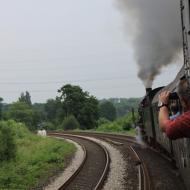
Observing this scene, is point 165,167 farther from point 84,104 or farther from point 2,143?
point 84,104

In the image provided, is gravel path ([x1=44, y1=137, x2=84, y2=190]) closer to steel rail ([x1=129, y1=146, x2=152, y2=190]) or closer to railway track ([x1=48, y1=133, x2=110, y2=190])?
railway track ([x1=48, y1=133, x2=110, y2=190])

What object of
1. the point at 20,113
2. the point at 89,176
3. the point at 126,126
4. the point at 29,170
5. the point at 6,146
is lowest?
the point at 89,176

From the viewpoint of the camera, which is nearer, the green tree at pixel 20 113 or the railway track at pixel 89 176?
the railway track at pixel 89 176

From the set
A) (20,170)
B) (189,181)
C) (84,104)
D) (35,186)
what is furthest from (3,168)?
(84,104)

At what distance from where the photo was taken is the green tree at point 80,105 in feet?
257

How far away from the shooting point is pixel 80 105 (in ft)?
263

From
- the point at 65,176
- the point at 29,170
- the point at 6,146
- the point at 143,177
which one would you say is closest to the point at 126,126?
the point at 6,146

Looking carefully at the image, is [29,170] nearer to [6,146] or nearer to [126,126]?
[6,146]

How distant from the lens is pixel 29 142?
36.5m

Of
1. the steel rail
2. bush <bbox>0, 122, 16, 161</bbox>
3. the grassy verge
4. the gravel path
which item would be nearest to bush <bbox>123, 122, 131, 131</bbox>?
the grassy verge

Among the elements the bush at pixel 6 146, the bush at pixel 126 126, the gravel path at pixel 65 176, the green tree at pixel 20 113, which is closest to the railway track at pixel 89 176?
the gravel path at pixel 65 176

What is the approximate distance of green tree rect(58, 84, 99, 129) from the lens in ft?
257

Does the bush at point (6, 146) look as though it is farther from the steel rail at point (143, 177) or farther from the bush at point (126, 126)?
the bush at point (126, 126)

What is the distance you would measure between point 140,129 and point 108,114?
10682 cm
